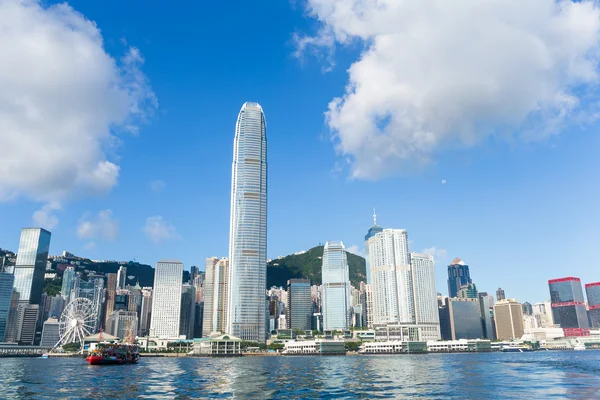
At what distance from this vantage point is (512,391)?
61.8m

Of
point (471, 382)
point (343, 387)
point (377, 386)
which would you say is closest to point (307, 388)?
point (343, 387)

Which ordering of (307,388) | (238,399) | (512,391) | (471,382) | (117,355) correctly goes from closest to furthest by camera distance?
(238,399) < (512,391) < (307,388) < (471,382) < (117,355)

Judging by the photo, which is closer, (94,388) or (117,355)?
(94,388)

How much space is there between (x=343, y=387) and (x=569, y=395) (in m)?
29.2

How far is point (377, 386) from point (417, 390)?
7.20 metres

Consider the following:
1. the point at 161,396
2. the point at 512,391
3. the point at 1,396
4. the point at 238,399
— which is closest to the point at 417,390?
the point at 512,391

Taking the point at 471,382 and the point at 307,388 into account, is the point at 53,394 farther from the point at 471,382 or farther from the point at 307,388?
the point at 471,382

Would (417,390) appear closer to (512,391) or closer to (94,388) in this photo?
(512,391)

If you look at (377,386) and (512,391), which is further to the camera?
(377,386)

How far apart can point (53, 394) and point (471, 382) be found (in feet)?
203

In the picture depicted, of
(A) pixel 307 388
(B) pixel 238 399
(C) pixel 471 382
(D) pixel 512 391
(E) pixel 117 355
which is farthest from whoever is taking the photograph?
(E) pixel 117 355

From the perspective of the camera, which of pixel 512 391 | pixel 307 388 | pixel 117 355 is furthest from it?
pixel 117 355

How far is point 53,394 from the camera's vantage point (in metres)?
62.0

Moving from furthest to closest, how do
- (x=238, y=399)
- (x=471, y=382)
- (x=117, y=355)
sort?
(x=117, y=355) < (x=471, y=382) < (x=238, y=399)
